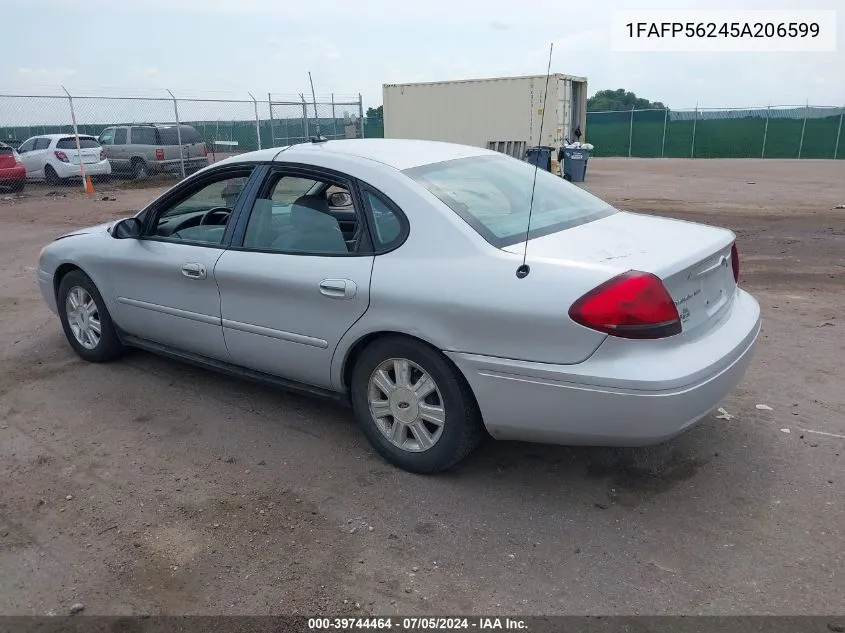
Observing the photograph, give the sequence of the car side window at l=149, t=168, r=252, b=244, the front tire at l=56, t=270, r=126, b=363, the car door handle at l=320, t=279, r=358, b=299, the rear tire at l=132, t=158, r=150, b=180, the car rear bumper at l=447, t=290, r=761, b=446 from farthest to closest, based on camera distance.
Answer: the rear tire at l=132, t=158, r=150, b=180 → the front tire at l=56, t=270, r=126, b=363 → the car side window at l=149, t=168, r=252, b=244 → the car door handle at l=320, t=279, r=358, b=299 → the car rear bumper at l=447, t=290, r=761, b=446

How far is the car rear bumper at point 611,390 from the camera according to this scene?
2889 millimetres

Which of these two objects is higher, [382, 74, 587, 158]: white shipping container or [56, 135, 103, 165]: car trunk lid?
[382, 74, 587, 158]: white shipping container

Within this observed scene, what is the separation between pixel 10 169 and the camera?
18281 mm

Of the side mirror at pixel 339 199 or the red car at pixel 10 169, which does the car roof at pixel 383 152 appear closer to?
the side mirror at pixel 339 199

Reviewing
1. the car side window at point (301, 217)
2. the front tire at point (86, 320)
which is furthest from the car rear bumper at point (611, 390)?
the front tire at point (86, 320)

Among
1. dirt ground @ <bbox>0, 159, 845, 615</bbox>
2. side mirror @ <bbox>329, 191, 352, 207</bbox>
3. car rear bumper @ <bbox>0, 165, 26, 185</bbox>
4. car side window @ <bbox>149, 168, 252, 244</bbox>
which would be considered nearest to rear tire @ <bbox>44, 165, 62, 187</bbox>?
car rear bumper @ <bbox>0, 165, 26, 185</bbox>

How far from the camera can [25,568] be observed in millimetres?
2924

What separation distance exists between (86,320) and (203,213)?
4.18 feet

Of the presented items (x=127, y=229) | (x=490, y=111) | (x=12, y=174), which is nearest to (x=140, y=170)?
(x=12, y=174)

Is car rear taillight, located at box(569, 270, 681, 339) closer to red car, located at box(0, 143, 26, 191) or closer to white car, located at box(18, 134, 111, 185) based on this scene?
red car, located at box(0, 143, 26, 191)

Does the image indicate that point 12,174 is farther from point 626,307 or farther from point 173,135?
point 626,307

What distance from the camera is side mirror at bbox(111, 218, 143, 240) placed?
15.3 ft

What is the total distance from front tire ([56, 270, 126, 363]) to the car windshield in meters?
2.65

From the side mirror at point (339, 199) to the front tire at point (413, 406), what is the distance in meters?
0.97
